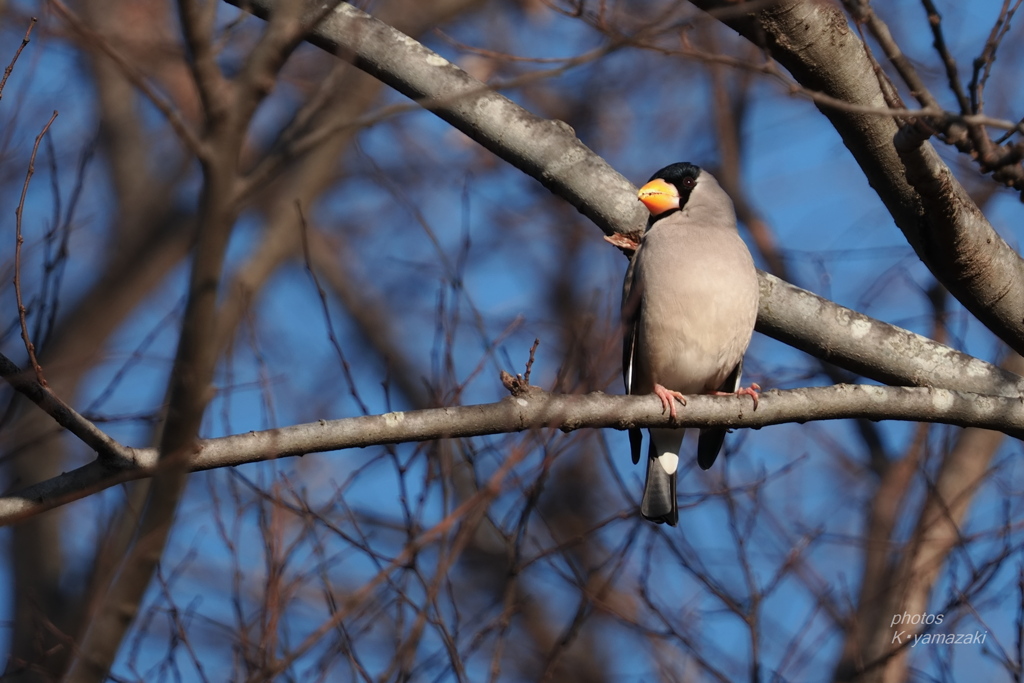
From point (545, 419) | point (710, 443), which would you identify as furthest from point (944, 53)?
point (710, 443)

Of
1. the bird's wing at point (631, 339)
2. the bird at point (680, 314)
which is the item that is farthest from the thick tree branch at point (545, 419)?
the bird's wing at point (631, 339)

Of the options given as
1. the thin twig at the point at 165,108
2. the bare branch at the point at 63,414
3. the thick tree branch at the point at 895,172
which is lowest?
the bare branch at the point at 63,414

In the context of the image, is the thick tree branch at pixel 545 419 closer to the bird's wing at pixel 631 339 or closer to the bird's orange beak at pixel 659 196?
the bird's wing at pixel 631 339

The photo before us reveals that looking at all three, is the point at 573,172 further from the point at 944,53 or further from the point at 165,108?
the point at 165,108

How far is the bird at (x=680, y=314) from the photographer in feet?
16.8

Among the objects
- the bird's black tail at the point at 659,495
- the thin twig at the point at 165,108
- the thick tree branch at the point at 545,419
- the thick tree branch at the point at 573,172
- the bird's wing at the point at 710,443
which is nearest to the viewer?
the thin twig at the point at 165,108

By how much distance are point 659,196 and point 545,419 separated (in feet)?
8.25

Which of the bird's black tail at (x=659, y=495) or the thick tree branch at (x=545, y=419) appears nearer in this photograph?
the thick tree branch at (x=545, y=419)

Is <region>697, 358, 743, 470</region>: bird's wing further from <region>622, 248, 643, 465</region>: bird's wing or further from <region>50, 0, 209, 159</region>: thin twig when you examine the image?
<region>50, 0, 209, 159</region>: thin twig

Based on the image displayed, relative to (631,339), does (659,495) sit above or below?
below

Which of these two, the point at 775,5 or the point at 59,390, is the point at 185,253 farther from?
the point at 775,5

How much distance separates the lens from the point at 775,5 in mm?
3699

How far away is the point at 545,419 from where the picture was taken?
3.62m

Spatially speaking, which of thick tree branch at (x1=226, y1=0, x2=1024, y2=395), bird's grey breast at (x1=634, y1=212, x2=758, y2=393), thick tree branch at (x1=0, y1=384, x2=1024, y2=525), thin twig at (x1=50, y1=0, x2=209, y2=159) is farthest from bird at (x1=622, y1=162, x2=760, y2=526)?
thin twig at (x1=50, y1=0, x2=209, y2=159)
